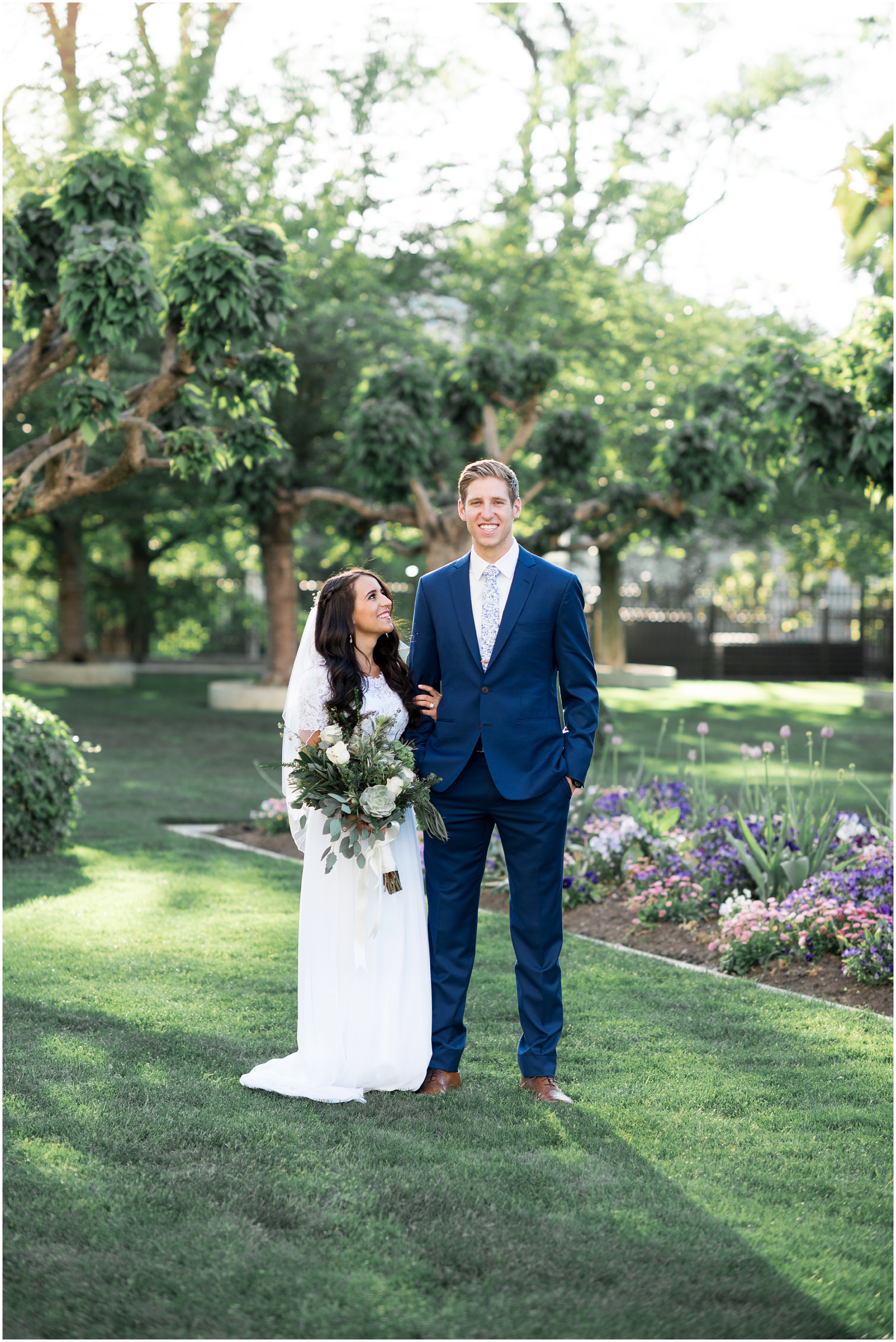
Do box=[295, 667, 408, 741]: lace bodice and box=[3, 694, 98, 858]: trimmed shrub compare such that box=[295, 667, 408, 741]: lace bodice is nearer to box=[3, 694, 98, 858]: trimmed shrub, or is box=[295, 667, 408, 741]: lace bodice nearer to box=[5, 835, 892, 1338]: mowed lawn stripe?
box=[5, 835, 892, 1338]: mowed lawn stripe

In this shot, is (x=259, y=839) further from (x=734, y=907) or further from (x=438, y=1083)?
(x=438, y=1083)

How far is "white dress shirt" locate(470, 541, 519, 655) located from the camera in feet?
13.7

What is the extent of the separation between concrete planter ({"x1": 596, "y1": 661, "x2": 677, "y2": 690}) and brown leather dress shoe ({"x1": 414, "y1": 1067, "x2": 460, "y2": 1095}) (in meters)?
21.6

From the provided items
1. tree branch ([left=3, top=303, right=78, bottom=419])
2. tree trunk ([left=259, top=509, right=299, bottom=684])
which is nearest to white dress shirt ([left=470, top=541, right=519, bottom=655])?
tree branch ([left=3, top=303, right=78, bottom=419])

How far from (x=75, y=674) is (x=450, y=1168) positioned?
877 inches

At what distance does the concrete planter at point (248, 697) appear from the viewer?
19.7 meters

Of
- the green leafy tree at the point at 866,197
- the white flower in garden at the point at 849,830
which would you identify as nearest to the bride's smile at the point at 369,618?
the green leafy tree at the point at 866,197

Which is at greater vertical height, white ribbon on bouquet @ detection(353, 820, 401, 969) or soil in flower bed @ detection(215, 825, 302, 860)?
white ribbon on bouquet @ detection(353, 820, 401, 969)

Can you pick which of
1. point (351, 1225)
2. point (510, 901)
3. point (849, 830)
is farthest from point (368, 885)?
point (849, 830)

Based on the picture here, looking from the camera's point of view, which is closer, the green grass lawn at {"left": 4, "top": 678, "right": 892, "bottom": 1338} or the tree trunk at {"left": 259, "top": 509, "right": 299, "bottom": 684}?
the green grass lawn at {"left": 4, "top": 678, "right": 892, "bottom": 1338}

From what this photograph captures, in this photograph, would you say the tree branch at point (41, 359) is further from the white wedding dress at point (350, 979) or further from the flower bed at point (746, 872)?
the white wedding dress at point (350, 979)

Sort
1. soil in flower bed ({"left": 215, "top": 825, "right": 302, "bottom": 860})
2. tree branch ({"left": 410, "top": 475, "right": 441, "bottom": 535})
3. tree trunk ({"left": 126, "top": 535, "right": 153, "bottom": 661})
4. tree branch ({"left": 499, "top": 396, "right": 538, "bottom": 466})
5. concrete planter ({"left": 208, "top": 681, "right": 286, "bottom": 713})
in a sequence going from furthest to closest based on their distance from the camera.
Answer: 1. tree trunk ({"left": 126, "top": 535, "right": 153, "bottom": 661})
2. concrete planter ({"left": 208, "top": 681, "right": 286, "bottom": 713})
3. tree branch ({"left": 410, "top": 475, "right": 441, "bottom": 535})
4. tree branch ({"left": 499, "top": 396, "right": 538, "bottom": 466})
5. soil in flower bed ({"left": 215, "top": 825, "right": 302, "bottom": 860})

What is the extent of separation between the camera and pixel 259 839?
29.8 feet

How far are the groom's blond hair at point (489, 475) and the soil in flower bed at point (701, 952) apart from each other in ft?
9.16
